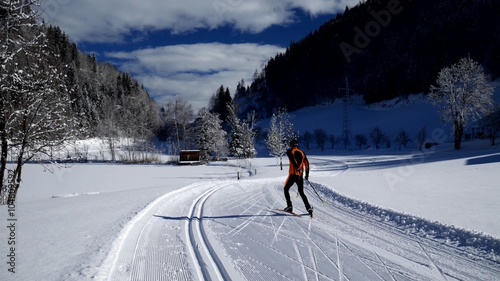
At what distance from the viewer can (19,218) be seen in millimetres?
7688

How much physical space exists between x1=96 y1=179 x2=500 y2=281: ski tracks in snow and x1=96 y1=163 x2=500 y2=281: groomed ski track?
0.04ft

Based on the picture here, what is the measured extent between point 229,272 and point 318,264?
1390mm

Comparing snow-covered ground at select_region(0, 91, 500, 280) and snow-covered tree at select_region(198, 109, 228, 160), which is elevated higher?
snow-covered tree at select_region(198, 109, 228, 160)

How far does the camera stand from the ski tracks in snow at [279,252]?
418 centimetres

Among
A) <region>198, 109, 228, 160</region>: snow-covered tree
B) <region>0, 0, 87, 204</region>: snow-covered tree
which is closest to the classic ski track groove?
<region>0, 0, 87, 204</region>: snow-covered tree

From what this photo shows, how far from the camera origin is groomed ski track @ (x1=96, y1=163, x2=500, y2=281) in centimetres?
418

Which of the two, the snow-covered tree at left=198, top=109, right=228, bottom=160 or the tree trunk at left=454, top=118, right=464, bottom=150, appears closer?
the tree trunk at left=454, top=118, right=464, bottom=150

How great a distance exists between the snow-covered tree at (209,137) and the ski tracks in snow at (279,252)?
4584cm

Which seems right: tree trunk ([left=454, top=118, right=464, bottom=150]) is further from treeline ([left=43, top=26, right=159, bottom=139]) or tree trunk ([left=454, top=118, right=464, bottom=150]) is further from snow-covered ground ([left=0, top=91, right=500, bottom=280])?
treeline ([left=43, top=26, right=159, bottom=139])

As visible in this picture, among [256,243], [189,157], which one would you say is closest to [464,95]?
[189,157]

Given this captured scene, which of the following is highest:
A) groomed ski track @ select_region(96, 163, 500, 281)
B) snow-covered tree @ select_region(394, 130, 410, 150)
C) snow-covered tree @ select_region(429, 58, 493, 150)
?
snow-covered tree @ select_region(429, 58, 493, 150)

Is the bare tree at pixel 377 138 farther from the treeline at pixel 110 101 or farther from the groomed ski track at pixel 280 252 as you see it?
the groomed ski track at pixel 280 252

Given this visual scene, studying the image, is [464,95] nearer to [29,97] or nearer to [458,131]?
[458,131]

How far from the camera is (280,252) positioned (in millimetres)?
5035
